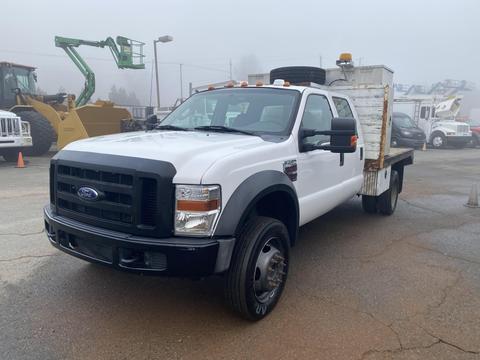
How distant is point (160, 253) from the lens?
2.73 metres

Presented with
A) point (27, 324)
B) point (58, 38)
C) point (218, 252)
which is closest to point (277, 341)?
point (218, 252)

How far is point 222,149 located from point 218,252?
A: 30.8 inches

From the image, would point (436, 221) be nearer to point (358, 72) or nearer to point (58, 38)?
point (358, 72)

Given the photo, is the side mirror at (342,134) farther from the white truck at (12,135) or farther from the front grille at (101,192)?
the white truck at (12,135)

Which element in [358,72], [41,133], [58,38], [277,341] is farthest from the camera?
[58,38]

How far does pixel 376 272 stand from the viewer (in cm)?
426

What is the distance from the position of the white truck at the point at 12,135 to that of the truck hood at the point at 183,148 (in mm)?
10528

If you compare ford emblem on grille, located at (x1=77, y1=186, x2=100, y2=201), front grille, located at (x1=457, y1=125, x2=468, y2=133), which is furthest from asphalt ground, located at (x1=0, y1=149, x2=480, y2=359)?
front grille, located at (x1=457, y1=125, x2=468, y2=133)

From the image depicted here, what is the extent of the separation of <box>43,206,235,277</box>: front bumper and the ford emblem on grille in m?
0.22

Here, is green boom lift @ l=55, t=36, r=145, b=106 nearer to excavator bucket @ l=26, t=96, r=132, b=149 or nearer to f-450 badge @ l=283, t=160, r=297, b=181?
excavator bucket @ l=26, t=96, r=132, b=149

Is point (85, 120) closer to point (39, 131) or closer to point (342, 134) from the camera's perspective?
point (39, 131)

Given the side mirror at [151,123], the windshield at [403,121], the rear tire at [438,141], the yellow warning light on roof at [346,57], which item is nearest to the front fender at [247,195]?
the side mirror at [151,123]

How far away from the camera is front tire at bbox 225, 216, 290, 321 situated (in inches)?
118

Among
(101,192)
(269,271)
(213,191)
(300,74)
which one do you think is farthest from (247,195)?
(300,74)
